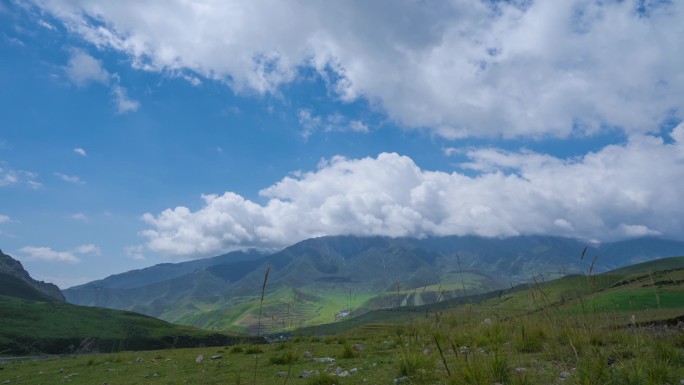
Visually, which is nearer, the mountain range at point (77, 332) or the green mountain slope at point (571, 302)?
the green mountain slope at point (571, 302)

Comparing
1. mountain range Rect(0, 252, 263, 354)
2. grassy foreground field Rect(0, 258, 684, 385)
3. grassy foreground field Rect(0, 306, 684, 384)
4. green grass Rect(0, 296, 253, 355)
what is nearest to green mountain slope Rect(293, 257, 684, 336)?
grassy foreground field Rect(0, 258, 684, 385)

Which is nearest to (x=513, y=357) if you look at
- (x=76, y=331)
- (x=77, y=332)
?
(x=77, y=332)

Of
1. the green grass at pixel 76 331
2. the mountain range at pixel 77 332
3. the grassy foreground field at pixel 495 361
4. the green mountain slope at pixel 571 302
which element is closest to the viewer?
the grassy foreground field at pixel 495 361

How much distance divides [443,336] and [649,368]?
4.80m

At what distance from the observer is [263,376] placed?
9.38 m

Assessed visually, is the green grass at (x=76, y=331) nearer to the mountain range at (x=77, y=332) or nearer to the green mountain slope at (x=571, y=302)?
the mountain range at (x=77, y=332)

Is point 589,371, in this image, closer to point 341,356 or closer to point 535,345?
point 535,345

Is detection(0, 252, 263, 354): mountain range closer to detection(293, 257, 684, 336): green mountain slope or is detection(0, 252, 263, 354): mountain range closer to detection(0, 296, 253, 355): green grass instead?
detection(0, 296, 253, 355): green grass

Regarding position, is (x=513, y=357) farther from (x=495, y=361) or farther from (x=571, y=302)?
(x=571, y=302)

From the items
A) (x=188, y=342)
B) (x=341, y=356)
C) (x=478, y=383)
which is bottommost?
(x=188, y=342)

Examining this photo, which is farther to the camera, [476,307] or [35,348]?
[35,348]

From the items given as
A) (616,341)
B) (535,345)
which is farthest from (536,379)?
(616,341)

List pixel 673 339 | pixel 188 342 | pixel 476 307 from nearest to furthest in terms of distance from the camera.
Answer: pixel 673 339 < pixel 476 307 < pixel 188 342

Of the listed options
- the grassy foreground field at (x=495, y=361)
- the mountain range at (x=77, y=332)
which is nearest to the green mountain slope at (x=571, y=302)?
the grassy foreground field at (x=495, y=361)
